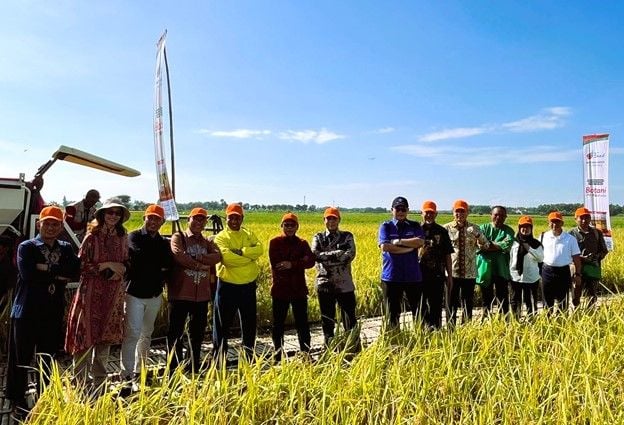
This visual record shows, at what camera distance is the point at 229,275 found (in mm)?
4730

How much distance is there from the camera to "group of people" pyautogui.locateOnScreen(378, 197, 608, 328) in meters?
5.20

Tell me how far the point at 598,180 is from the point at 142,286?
8.17 meters

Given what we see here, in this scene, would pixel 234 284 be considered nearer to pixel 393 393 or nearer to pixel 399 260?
pixel 399 260

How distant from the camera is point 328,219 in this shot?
205 inches

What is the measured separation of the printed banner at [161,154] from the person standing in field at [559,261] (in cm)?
449

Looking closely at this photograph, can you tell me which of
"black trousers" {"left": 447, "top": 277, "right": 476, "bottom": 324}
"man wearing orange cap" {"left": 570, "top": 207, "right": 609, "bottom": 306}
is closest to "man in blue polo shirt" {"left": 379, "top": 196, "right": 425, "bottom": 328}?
"black trousers" {"left": 447, "top": 277, "right": 476, "bottom": 324}

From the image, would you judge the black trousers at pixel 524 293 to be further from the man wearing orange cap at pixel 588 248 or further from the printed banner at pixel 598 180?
the printed banner at pixel 598 180

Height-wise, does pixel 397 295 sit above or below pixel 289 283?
below

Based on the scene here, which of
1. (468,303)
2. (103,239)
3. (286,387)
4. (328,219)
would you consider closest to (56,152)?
(103,239)

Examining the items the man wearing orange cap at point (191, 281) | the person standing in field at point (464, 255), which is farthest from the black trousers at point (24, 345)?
the person standing in field at point (464, 255)

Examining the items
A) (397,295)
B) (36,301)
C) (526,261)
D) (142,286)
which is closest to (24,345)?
(36,301)

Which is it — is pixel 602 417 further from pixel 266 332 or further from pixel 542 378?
pixel 266 332

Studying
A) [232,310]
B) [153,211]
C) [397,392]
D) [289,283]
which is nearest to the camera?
[397,392]

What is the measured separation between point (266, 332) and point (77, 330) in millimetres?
2828
